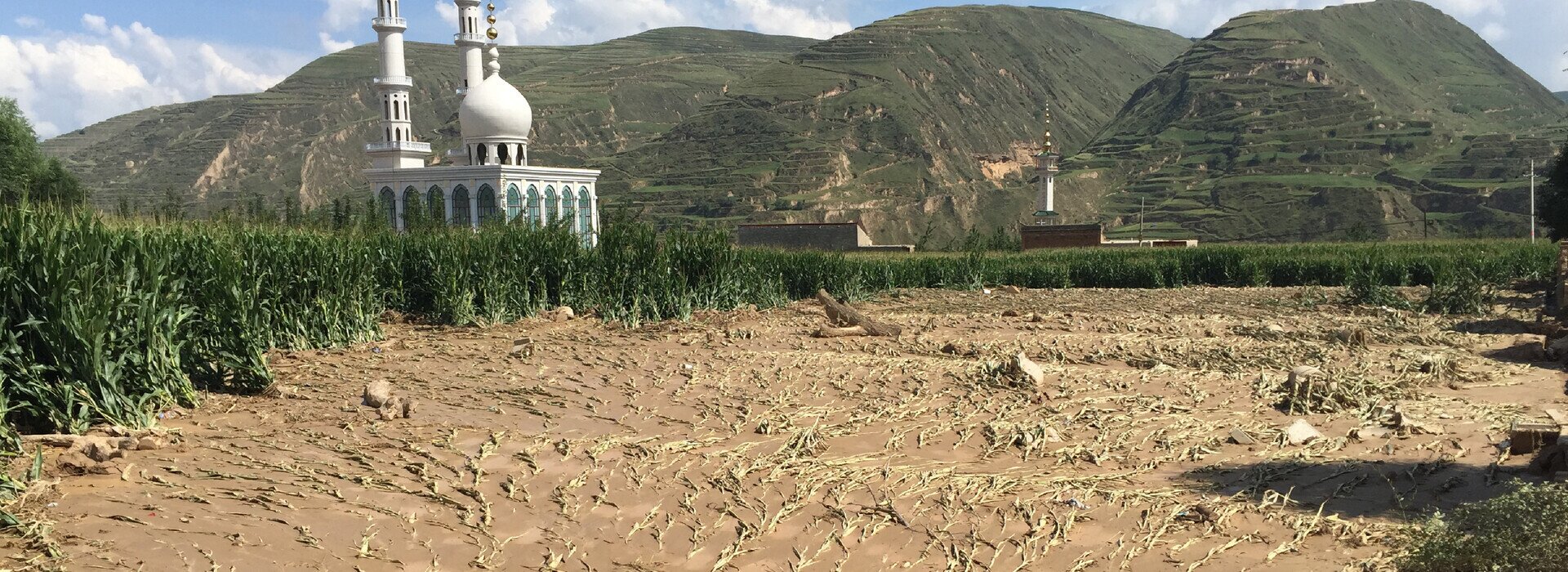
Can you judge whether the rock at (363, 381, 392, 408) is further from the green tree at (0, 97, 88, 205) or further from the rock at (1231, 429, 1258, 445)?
the green tree at (0, 97, 88, 205)

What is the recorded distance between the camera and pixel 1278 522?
6016 millimetres

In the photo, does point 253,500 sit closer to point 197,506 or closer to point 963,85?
point 197,506

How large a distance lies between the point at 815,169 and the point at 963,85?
40060 mm

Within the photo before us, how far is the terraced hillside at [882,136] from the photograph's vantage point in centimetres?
8800

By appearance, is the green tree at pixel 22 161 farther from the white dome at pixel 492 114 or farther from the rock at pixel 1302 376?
the rock at pixel 1302 376

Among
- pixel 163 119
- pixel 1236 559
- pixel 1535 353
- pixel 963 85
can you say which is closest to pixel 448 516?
pixel 1236 559

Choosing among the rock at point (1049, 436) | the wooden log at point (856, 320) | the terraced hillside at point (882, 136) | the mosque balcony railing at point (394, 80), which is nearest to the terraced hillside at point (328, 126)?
the terraced hillside at point (882, 136)

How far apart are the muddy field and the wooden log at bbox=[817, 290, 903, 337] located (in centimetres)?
245

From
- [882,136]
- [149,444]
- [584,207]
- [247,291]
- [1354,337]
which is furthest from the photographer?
[882,136]

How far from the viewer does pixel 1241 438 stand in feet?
25.8

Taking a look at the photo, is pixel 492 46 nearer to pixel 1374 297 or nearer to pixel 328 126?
pixel 1374 297

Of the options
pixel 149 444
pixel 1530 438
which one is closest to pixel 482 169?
pixel 149 444

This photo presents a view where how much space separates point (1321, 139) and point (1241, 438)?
329ft

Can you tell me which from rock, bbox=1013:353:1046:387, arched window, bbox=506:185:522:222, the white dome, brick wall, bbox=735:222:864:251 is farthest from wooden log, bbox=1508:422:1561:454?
brick wall, bbox=735:222:864:251
